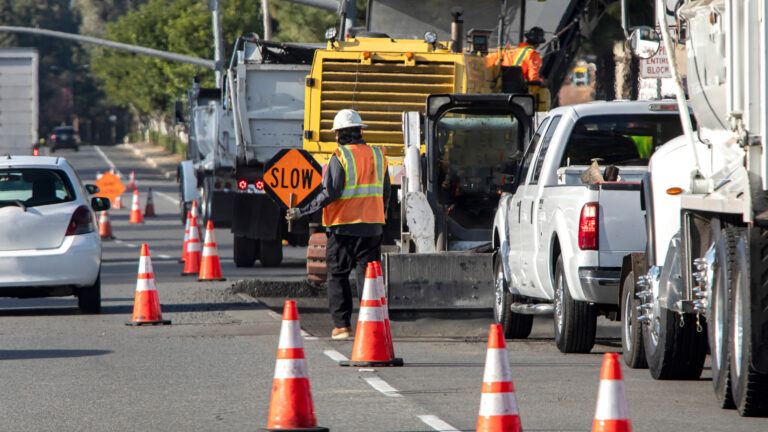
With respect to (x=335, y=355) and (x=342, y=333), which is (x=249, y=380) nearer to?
(x=335, y=355)

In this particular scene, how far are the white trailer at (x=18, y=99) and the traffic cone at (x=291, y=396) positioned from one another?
78.3 feet

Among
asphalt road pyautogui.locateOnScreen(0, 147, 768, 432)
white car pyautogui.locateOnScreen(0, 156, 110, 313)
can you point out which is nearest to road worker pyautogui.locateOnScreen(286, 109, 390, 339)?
asphalt road pyautogui.locateOnScreen(0, 147, 768, 432)

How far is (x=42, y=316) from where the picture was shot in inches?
597

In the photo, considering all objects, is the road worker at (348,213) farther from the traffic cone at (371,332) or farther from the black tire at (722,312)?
the black tire at (722,312)

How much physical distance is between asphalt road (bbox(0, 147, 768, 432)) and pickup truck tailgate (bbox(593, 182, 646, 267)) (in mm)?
824

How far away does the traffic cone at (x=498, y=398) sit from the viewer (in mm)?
6750

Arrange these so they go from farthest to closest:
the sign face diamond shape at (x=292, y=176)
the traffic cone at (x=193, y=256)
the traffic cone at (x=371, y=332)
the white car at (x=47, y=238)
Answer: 1. the traffic cone at (x=193, y=256)
2. the sign face diamond shape at (x=292, y=176)
3. the white car at (x=47, y=238)
4. the traffic cone at (x=371, y=332)

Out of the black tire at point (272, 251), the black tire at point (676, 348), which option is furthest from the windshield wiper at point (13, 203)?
the black tire at point (676, 348)

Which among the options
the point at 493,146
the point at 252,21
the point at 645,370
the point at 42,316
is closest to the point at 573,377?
the point at 645,370

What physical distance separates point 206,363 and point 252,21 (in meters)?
50.0

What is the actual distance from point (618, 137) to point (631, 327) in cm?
187

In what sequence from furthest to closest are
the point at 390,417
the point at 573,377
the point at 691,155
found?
the point at 573,377, the point at 691,155, the point at 390,417

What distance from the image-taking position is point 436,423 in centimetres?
807

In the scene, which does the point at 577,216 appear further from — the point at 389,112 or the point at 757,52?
the point at 389,112
